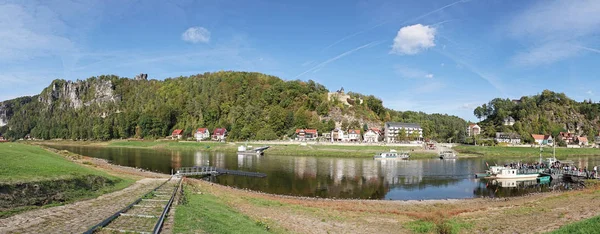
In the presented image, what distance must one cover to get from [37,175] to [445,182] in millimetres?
46361

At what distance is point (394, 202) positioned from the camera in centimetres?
3269

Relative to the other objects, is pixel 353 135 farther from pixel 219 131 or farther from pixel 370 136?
pixel 219 131

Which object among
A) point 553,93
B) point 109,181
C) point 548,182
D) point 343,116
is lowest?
point 548,182

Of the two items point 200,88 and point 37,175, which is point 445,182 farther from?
point 200,88

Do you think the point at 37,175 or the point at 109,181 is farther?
the point at 109,181

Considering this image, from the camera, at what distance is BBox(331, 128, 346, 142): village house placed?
429ft

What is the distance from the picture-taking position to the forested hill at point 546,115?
150 metres

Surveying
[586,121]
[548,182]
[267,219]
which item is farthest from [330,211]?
[586,121]

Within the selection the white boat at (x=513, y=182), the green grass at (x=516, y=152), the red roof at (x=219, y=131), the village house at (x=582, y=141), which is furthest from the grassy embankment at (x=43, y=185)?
the village house at (x=582, y=141)

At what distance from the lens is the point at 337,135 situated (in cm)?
13225

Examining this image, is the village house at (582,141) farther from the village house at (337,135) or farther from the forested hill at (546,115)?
the village house at (337,135)

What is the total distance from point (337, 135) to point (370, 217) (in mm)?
108822

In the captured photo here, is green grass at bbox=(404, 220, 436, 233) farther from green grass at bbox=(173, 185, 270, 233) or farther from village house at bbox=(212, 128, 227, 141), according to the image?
village house at bbox=(212, 128, 227, 141)

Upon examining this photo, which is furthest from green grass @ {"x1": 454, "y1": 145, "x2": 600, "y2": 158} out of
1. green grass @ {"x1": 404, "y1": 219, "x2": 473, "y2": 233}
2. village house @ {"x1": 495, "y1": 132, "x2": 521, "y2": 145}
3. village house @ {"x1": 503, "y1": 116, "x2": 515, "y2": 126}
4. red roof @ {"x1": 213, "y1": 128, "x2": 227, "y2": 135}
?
red roof @ {"x1": 213, "y1": 128, "x2": 227, "y2": 135}
